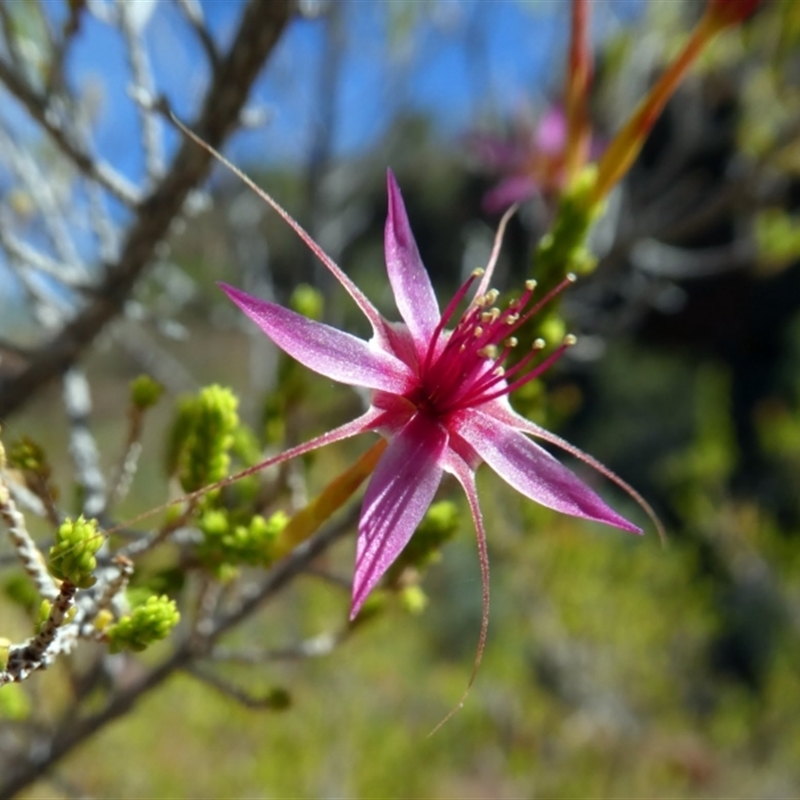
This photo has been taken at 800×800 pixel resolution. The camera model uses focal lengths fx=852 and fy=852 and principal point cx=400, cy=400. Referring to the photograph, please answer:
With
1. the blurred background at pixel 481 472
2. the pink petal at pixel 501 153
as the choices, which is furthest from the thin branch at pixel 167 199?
the pink petal at pixel 501 153

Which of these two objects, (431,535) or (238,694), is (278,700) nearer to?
(238,694)

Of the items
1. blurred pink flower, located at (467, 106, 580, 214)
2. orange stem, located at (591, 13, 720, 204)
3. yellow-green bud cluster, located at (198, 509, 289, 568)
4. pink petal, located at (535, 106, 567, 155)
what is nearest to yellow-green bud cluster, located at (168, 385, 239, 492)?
yellow-green bud cluster, located at (198, 509, 289, 568)

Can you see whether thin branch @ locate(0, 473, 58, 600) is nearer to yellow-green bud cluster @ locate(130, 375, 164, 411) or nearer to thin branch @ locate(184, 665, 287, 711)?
yellow-green bud cluster @ locate(130, 375, 164, 411)

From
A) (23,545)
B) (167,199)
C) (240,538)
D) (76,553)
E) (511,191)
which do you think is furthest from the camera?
(511,191)

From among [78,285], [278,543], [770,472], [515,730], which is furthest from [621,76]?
[770,472]

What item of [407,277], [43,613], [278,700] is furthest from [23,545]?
[278,700]

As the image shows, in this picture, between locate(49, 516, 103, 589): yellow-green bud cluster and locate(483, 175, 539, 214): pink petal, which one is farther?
locate(483, 175, 539, 214): pink petal

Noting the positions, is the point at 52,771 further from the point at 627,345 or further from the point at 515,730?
the point at 627,345

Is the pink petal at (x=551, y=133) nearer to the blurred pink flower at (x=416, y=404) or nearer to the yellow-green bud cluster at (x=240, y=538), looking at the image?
the blurred pink flower at (x=416, y=404)
